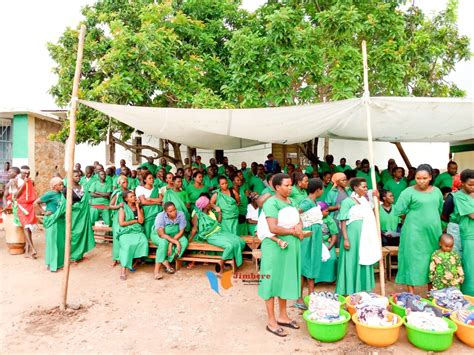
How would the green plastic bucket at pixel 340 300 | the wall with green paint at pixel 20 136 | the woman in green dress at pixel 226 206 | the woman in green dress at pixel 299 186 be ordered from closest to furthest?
the green plastic bucket at pixel 340 300 < the woman in green dress at pixel 299 186 < the woman in green dress at pixel 226 206 < the wall with green paint at pixel 20 136

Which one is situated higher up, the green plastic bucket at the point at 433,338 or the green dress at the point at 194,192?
the green dress at the point at 194,192

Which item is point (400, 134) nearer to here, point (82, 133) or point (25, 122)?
point (82, 133)

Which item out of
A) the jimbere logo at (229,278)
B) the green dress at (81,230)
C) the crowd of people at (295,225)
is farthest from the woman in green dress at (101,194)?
the jimbere logo at (229,278)

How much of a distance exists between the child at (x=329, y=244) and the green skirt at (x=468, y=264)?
141 cm

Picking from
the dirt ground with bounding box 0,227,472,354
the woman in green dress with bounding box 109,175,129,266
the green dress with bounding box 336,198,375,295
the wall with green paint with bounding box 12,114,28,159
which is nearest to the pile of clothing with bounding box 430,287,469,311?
the dirt ground with bounding box 0,227,472,354

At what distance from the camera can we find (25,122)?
1221 cm

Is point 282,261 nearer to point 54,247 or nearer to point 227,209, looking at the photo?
point 227,209

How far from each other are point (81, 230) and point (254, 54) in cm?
443

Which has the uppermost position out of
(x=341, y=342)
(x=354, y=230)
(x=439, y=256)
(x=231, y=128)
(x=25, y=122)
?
(x=25, y=122)

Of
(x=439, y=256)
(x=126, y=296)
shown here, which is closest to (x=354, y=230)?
(x=439, y=256)

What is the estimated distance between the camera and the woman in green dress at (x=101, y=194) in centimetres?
780

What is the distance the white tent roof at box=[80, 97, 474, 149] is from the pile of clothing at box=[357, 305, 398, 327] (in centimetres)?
222

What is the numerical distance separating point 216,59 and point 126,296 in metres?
5.32

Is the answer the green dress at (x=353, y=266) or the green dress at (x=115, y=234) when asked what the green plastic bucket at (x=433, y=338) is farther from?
the green dress at (x=115, y=234)
